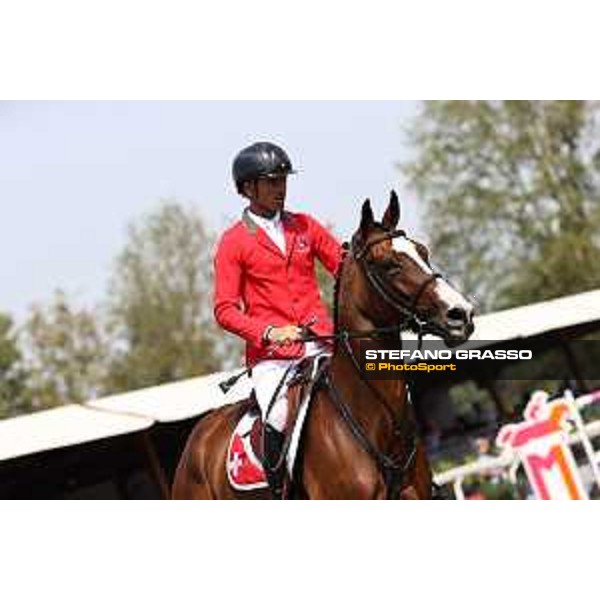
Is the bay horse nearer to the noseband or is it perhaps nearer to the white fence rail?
the noseband

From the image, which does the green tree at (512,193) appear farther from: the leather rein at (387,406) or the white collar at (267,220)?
the leather rein at (387,406)

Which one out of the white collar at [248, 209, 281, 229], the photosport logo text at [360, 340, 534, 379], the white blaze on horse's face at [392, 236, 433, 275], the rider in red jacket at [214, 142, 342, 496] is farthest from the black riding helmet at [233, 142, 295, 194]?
the photosport logo text at [360, 340, 534, 379]

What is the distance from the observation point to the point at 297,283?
558cm

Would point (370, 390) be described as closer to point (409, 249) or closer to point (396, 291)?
point (396, 291)

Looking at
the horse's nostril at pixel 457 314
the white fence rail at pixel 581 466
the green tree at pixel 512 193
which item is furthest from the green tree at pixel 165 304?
the horse's nostril at pixel 457 314

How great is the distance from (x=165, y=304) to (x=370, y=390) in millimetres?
9009

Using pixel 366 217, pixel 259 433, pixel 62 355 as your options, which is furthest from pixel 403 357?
pixel 62 355

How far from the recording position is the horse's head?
4770 mm

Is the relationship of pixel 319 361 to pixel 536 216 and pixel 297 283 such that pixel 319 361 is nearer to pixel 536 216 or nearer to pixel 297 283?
pixel 297 283

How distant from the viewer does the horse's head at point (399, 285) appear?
4.77 metres

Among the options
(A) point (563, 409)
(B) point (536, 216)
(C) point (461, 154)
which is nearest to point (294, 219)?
(A) point (563, 409)

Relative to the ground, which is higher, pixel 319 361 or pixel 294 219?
pixel 294 219

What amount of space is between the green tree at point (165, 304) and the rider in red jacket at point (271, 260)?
3503 millimetres
